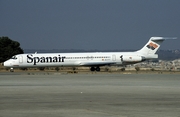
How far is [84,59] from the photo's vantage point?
6266 centimetres

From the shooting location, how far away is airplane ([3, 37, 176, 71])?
60.6m

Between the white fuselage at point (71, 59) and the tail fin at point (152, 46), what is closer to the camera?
the white fuselage at point (71, 59)

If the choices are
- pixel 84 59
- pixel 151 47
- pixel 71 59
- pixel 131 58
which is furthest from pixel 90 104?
pixel 151 47

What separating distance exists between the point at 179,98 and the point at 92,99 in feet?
13.0

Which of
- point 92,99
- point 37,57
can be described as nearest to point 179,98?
point 92,99

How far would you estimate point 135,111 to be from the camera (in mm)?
16125

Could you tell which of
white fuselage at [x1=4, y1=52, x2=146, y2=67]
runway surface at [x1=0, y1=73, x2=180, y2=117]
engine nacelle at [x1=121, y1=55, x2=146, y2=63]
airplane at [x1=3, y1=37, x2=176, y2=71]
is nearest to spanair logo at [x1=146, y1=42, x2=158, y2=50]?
airplane at [x1=3, y1=37, x2=176, y2=71]

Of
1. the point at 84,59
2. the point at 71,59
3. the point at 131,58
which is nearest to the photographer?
the point at 71,59

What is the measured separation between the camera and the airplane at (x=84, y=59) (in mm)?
60562

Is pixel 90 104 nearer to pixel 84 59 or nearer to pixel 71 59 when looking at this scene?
pixel 71 59

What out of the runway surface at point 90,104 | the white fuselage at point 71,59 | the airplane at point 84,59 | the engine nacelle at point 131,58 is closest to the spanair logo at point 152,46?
the airplane at point 84,59

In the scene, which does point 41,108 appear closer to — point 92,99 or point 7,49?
point 92,99

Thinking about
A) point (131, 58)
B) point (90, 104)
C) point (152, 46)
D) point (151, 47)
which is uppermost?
point (152, 46)

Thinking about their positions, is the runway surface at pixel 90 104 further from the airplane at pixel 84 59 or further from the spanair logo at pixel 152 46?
the spanair logo at pixel 152 46
